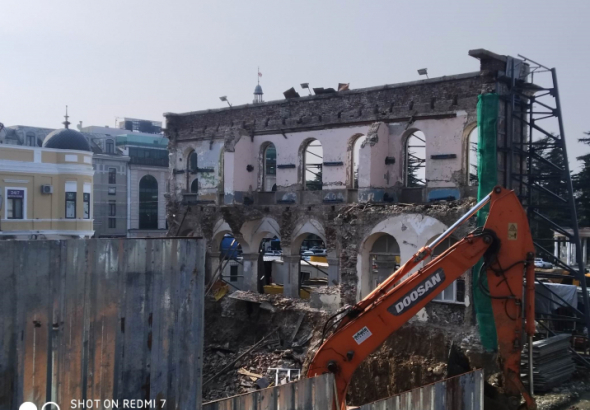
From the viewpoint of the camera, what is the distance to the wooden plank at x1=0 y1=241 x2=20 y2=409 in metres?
5.89

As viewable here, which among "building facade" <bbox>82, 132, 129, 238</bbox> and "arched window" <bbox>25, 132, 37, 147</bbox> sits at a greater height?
"arched window" <bbox>25, 132, 37, 147</bbox>

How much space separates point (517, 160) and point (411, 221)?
3.25 metres

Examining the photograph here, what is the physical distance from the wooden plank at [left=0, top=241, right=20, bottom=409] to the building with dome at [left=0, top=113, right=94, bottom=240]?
68.6 ft

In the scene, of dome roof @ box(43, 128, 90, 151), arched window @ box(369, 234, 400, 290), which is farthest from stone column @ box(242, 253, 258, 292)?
dome roof @ box(43, 128, 90, 151)

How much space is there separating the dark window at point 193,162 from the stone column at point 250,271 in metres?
4.66

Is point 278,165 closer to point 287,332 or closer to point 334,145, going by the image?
point 334,145

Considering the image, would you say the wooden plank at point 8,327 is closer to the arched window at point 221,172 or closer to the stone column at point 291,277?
the stone column at point 291,277

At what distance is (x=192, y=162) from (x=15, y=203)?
298 inches

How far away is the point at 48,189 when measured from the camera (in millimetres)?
27406

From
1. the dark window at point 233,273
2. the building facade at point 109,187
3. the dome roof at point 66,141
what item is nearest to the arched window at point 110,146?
the building facade at point 109,187

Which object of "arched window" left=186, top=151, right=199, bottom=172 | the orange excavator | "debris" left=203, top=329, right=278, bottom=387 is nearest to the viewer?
the orange excavator

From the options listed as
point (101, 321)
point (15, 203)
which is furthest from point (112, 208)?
point (101, 321)

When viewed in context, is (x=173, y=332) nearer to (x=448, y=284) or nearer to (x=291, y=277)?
(x=448, y=284)

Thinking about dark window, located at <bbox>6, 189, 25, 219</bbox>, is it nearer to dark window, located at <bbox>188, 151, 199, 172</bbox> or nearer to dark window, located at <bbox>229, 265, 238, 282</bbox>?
dark window, located at <bbox>188, 151, 199, 172</bbox>
